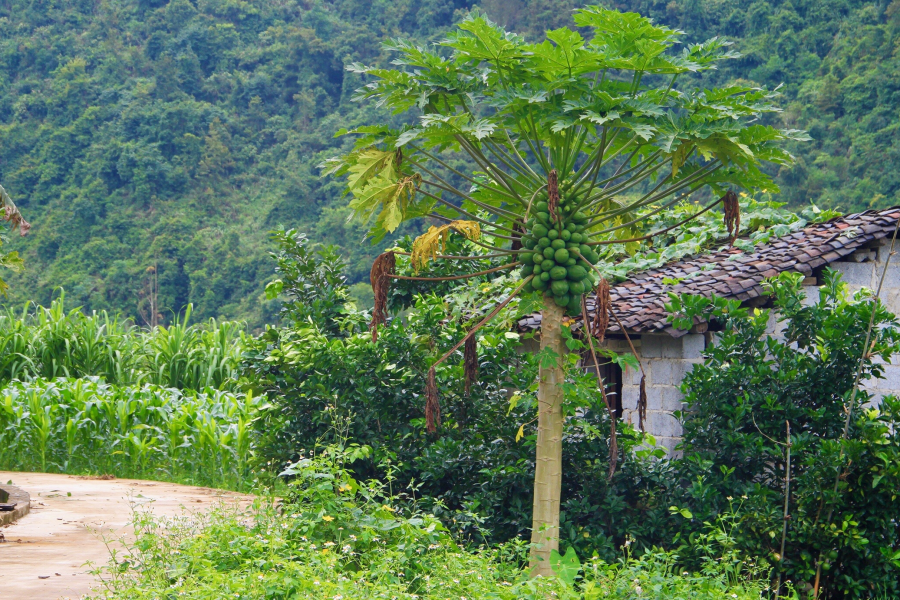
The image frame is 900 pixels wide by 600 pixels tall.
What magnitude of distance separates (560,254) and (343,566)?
2420mm

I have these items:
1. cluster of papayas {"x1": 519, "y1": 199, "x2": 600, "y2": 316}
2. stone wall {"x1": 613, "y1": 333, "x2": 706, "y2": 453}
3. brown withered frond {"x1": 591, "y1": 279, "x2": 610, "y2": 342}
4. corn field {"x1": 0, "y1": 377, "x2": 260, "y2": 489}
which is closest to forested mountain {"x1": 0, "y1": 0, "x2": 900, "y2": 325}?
stone wall {"x1": 613, "y1": 333, "x2": 706, "y2": 453}

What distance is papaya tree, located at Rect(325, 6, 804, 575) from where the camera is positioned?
5.60m

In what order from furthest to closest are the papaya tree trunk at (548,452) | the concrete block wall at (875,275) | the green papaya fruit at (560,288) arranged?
the concrete block wall at (875,275), the papaya tree trunk at (548,452), the green papaya fruit at (560,288)

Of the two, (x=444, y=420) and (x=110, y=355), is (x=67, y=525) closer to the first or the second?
(x=444, y=420)

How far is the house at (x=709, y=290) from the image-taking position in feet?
30.2

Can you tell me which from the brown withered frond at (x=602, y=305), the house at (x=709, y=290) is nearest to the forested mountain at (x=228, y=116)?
the house at (x=709, y=290)

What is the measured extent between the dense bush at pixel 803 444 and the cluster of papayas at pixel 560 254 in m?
2.06

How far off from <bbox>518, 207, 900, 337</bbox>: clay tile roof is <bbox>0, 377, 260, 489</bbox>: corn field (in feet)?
14.8

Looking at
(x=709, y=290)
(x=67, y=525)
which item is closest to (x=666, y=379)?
(x=709, y=290)

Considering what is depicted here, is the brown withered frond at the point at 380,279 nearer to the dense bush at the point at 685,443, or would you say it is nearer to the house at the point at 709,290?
the dense bush at the point at 685,443

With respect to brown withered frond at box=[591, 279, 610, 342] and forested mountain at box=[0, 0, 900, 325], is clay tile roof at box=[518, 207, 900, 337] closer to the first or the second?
brown withered frond at box=[591, 279, 610, 342]

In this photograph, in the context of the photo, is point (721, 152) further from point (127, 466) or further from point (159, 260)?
point (159, 260)

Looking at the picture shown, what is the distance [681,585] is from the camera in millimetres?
5953

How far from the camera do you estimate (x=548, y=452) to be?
598 cm
